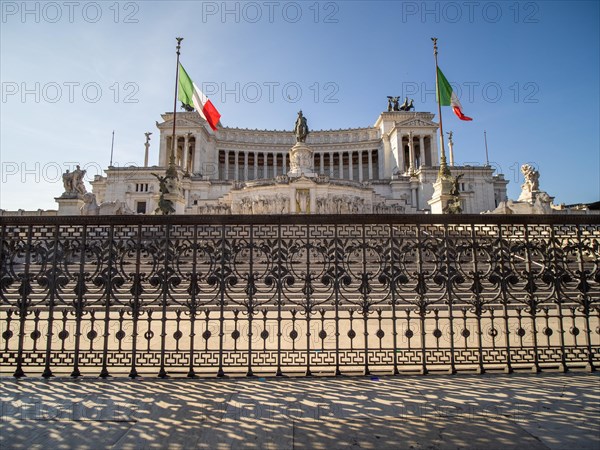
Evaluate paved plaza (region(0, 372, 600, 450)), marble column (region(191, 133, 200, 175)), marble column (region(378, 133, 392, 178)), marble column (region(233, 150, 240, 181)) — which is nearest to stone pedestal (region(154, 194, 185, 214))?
paved plaza (region(0, 372, 600, 450))

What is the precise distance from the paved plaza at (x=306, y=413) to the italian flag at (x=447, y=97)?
19.2m

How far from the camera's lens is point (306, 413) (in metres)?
3.56

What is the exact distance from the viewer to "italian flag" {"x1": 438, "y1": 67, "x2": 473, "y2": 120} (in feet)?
66.8

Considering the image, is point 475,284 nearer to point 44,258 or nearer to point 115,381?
point 115,381

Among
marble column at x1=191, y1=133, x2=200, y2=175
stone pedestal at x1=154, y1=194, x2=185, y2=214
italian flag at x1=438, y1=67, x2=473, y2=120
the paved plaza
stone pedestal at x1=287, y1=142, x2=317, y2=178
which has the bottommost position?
the paved plaza

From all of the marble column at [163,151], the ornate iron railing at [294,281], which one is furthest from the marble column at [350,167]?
the ornate iron railing at [294,281]

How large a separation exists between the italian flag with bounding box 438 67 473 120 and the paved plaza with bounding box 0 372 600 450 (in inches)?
757

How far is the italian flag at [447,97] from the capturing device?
20375mm

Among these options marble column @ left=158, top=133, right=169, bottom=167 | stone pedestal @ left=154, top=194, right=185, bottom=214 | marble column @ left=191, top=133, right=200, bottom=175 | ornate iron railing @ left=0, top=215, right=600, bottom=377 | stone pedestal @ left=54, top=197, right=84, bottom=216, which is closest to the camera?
ornate iron railing @ left=0, top=215, right=600, bottom=377

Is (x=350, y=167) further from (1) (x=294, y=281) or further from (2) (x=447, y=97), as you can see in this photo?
(1) (x=294, y=281)

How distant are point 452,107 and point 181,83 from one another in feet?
57.2

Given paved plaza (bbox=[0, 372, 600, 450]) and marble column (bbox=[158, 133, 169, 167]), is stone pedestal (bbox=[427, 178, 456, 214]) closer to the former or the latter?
paved plaza (bbox=[0, 372, 600, 450])

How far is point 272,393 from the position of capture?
4.11m

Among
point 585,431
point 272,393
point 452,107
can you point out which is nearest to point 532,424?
point 585,431
